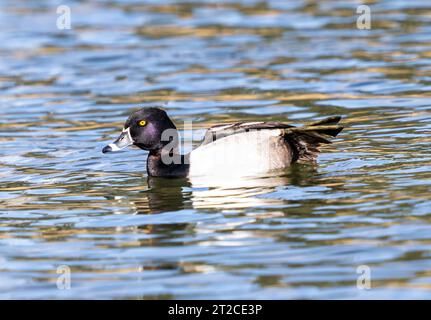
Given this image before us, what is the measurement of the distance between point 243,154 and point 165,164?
101 centimetres

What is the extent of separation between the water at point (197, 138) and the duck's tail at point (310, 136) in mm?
232

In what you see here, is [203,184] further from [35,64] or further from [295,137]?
[35,64]

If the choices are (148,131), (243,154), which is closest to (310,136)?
(243,154)

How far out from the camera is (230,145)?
41.7ft

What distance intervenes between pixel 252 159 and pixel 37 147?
3787 mm

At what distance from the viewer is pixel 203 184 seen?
12500 millimetres

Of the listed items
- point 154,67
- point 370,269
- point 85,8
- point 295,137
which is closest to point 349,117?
point 295,137
